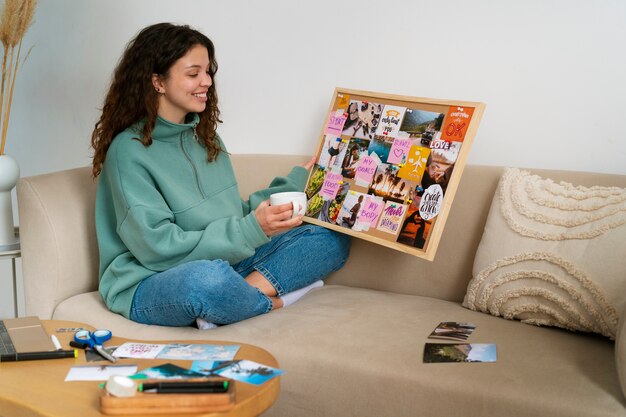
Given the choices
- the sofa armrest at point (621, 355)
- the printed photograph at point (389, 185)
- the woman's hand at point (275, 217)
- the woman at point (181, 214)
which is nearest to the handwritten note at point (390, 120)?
the printed photograph at point (389, 185)

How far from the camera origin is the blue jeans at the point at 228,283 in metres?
1.94

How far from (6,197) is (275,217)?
112 centimetres

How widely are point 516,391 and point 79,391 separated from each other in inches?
34.6

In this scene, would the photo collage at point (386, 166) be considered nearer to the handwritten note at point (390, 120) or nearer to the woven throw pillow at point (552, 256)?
the handwritten note at point (390, 120)

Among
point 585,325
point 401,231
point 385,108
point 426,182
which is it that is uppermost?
point 385,108

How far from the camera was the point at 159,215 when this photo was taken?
→ 2078 mm

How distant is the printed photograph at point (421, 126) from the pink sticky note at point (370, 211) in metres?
0.21

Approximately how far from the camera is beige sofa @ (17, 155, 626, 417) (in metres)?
1.63

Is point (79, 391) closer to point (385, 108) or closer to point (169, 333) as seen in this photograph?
point (169, 333)

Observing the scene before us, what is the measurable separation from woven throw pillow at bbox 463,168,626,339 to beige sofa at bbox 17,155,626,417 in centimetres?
5

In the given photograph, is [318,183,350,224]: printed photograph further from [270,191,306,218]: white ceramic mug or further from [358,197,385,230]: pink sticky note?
[270,191,306,218]: white ceramic mug

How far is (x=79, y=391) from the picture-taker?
140 centimetres

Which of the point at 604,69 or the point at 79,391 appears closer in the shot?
the point at 79,391

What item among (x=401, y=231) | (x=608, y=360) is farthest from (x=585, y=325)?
(x=401, y=231)
